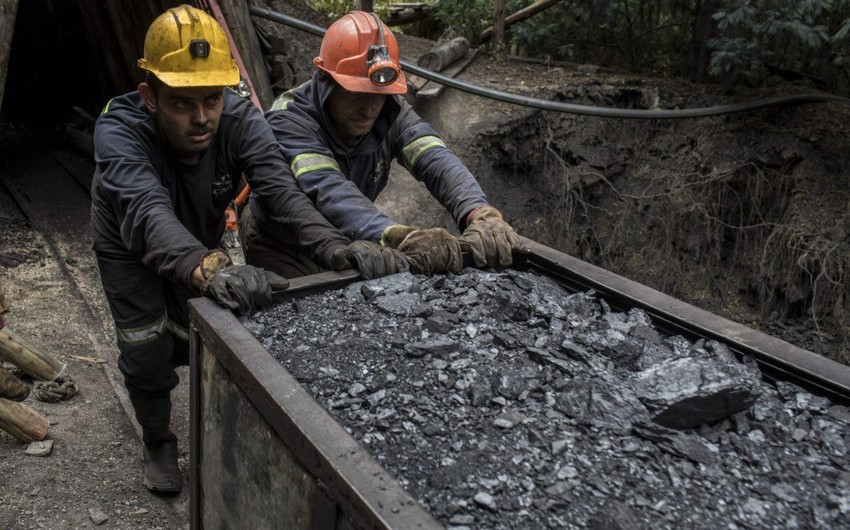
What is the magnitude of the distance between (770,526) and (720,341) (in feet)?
2.71

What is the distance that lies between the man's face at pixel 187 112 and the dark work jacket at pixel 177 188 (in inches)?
2.5

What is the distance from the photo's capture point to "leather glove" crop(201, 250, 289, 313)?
2.31 metres

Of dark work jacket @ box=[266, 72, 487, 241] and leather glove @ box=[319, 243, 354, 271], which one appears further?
dark work jacket @ box=[266, 72, 487, 241]

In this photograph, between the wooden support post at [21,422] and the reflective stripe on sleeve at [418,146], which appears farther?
the reflective stripe on sleeve at [418,146]

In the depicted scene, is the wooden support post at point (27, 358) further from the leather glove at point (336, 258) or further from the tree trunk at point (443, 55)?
the tree trunk at point (443, 55)

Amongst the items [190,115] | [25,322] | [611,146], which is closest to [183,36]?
[190,115]

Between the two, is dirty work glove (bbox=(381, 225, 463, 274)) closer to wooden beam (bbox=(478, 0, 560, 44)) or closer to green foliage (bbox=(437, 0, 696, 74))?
wooden beam (bbox=(478, 0, 560, 44))

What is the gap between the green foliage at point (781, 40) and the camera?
4676 millimetres

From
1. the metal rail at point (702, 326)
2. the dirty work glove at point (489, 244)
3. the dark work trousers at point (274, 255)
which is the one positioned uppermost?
the dirty work glove at point (489, 244)

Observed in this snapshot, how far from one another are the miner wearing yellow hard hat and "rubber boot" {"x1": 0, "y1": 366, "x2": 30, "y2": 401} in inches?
27.4

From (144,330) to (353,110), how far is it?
1333mm

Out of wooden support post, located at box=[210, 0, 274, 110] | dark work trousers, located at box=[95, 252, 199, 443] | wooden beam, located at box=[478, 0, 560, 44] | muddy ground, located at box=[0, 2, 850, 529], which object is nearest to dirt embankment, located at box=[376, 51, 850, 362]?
muddy ground, located at box=[0, 2, 850, 529]

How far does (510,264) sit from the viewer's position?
2.92 meters

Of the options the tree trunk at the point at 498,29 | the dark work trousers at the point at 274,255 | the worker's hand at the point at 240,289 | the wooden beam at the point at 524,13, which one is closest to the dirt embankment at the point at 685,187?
the tree trunk at the point at 498,29
